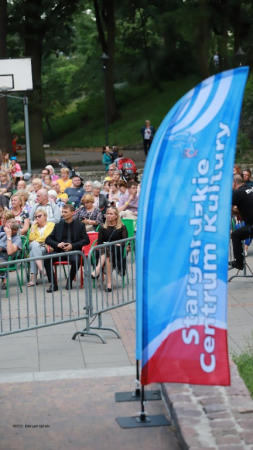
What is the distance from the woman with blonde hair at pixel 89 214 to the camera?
15233 millimetres

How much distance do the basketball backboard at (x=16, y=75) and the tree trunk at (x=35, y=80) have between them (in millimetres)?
6539

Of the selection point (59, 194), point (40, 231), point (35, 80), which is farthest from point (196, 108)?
point (35, 80)

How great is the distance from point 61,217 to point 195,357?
960 cm

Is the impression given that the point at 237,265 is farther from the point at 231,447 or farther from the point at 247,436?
the point at 231,447

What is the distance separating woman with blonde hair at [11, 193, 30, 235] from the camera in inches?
576

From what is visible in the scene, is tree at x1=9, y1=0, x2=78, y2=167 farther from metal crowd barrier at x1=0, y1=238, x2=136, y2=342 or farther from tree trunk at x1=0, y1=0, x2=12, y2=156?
metal crowd barrier at x1=0, y1=238, x2=136, y2=342

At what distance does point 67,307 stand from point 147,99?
4346cm

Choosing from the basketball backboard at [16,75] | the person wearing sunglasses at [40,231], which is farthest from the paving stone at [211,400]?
the basketball backboard at [16,75]

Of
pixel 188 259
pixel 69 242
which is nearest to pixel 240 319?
pixel 69 242

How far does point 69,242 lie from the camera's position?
13.0 metres

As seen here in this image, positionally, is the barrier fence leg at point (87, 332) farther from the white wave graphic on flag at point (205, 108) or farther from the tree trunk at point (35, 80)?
Result: the tree trunk at point (35, 80)

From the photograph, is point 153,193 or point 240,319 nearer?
point 153,193

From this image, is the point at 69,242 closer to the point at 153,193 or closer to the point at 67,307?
the point at 67,307

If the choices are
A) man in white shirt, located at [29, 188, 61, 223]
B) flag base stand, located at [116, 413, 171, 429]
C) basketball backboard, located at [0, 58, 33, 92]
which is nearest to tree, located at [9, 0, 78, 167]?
basketball backboard, located at [0, 58, 33, 92]
